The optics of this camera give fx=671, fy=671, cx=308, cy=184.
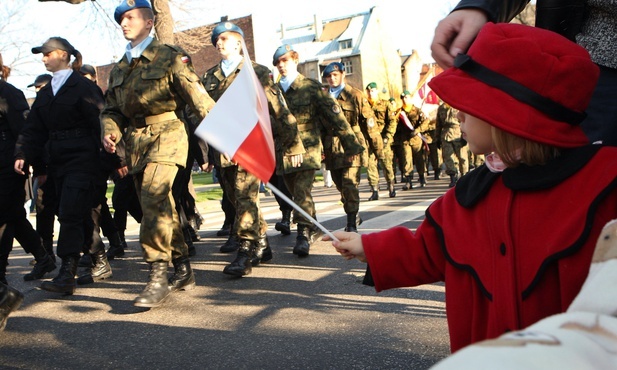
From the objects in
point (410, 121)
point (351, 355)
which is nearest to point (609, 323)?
point (351, 355)

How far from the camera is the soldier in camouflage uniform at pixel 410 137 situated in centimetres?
1521

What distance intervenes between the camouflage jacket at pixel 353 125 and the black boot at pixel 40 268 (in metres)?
3.44

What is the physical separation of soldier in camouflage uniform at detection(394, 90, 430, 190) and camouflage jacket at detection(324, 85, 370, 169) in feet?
8.68

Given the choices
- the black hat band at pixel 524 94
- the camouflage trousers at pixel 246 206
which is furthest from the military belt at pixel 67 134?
the black hat band at pixel 524 94

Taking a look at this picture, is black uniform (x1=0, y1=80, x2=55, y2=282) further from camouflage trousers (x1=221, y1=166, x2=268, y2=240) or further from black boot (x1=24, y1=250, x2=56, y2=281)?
camouflage trousers (x1=221, y1=166, x2=268, y2=240)

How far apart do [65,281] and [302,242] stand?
233 centimetres

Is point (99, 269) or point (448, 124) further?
point (448, 124)

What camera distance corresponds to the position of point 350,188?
8180 millimetres

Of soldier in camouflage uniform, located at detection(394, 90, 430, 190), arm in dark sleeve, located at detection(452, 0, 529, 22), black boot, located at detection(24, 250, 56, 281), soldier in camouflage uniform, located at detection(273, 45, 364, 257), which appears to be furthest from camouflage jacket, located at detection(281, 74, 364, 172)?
soldier in camouflage uniform, located at detection(394, 90, 430, 190)

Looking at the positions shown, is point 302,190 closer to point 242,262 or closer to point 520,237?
point 242,262

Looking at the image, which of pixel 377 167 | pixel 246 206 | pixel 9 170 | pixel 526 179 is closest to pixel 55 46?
pixel 9 170

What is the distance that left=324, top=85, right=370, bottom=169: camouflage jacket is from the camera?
829 cm

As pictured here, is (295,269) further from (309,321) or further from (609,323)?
(609,323)

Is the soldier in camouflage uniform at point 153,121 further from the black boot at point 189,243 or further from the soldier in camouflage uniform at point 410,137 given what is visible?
the soldier in camouflage uniform at point 410,137
